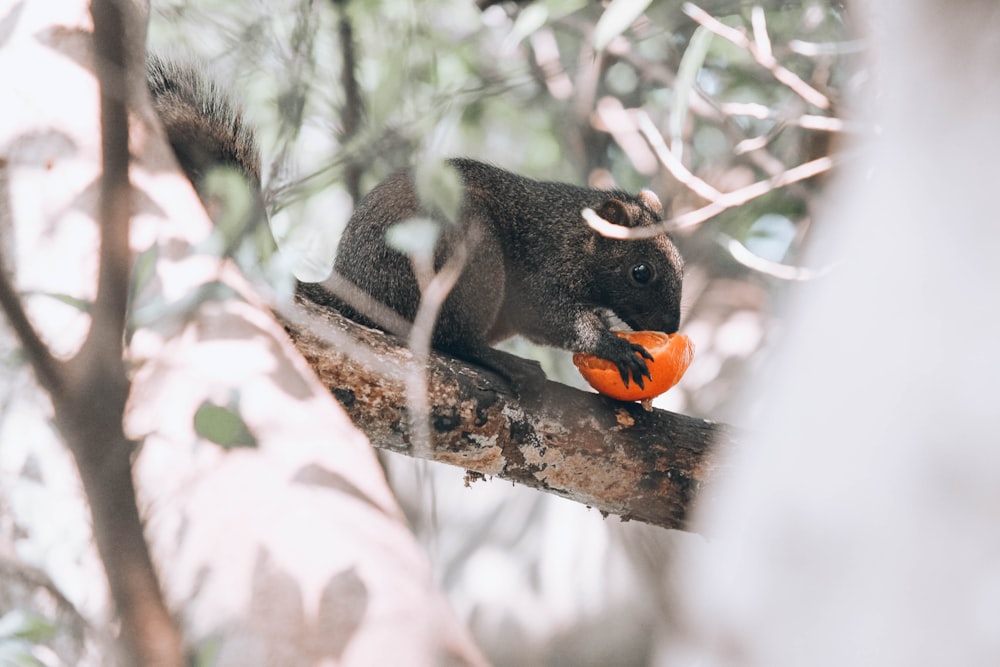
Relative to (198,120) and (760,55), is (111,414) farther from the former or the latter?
(198,120)

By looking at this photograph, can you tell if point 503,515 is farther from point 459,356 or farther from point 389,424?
point 389,424

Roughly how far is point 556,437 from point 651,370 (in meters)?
0.39

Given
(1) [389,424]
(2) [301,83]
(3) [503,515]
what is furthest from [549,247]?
(3) [503,515]

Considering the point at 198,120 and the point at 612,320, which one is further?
the point at 612,320

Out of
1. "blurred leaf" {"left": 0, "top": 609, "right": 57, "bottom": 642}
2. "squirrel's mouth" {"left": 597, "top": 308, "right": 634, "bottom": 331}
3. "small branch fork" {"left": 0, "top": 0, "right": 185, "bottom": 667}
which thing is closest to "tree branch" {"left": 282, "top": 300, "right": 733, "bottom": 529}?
"squirrel's mouth" {"left": 597, "top": 308, "right": 634, "bottom": 331}

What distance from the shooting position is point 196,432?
954 mm

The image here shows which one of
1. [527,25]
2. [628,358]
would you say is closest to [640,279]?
[628,358]

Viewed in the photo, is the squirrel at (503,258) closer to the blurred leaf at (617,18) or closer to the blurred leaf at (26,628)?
the blurred leaf at (617,18)

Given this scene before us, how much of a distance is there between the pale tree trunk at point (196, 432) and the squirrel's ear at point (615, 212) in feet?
6.65

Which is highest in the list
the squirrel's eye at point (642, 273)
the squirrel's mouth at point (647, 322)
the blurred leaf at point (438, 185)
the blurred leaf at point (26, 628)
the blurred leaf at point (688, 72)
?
the blurred leaf at point (688, 72)

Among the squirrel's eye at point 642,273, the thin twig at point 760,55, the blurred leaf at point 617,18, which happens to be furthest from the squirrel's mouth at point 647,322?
the blurred leaf at point 617,18

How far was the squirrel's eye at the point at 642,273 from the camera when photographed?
3172 mm

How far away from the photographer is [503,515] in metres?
4.83

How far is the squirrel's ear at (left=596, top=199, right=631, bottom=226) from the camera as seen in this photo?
3059 mm
